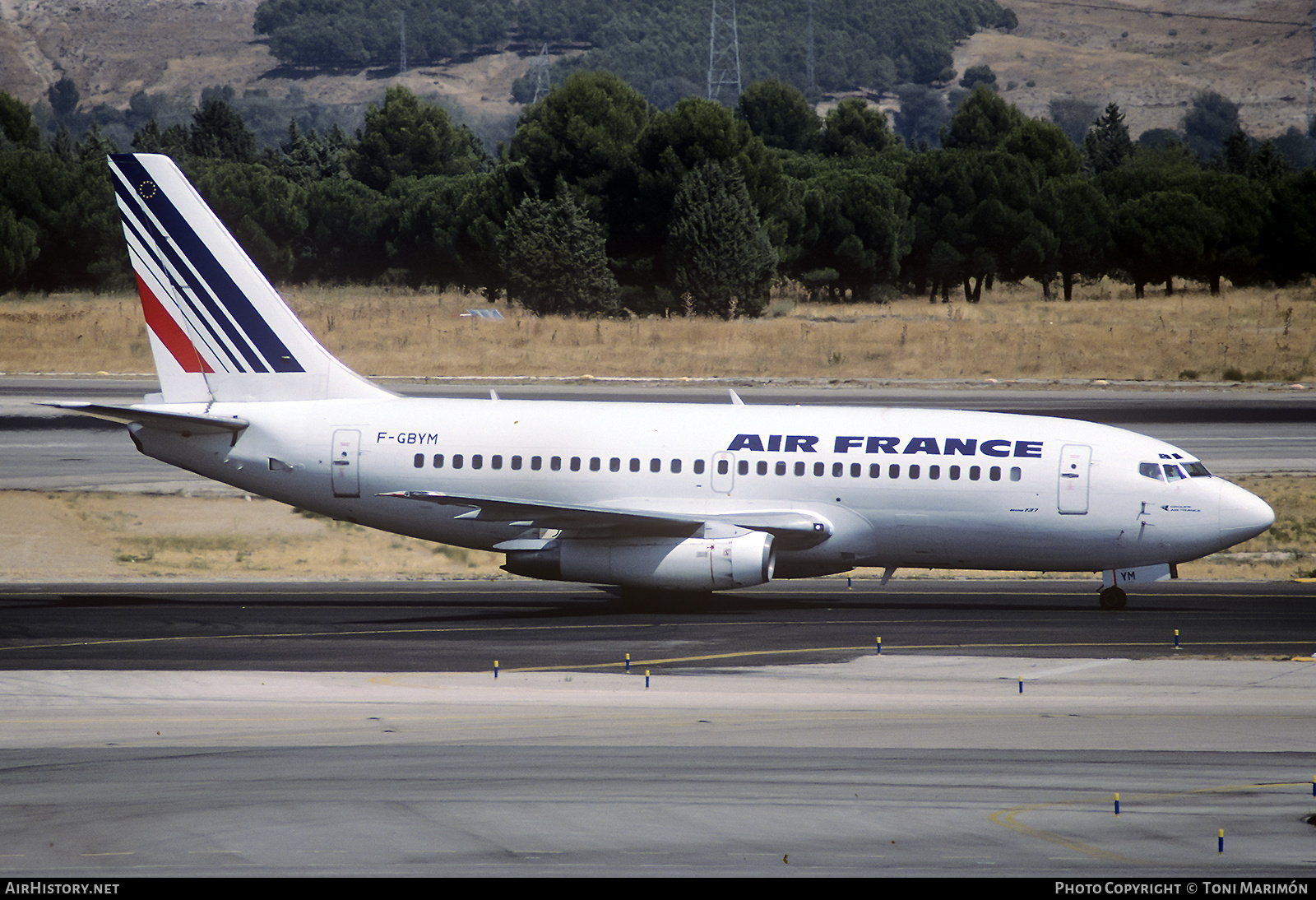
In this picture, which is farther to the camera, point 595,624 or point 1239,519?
point 595,624

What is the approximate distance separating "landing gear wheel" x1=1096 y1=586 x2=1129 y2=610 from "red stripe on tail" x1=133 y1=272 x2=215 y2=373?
68.2ft

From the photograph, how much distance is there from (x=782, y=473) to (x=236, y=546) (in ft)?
56.7

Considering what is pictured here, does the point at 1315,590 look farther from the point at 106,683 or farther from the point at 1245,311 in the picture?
the point at 1245,311

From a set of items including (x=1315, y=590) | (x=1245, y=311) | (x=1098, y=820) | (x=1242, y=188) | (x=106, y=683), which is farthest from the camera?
(x=1242, y=188)

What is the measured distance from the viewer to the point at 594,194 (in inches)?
4048

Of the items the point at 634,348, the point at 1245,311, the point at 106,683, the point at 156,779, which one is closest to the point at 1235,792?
the point at 156,779

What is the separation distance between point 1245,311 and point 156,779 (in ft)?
304

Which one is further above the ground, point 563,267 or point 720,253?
point 720,253

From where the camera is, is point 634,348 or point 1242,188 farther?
point 1242,188

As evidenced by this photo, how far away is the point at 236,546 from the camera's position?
40.8 meters

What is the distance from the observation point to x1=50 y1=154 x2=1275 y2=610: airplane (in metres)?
30.5

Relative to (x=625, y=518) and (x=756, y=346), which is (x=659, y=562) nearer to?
(x=625, y=518)

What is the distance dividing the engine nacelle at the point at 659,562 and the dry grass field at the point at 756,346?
4244cm

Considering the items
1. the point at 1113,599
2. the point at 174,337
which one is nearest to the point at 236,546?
the point at 174,337
